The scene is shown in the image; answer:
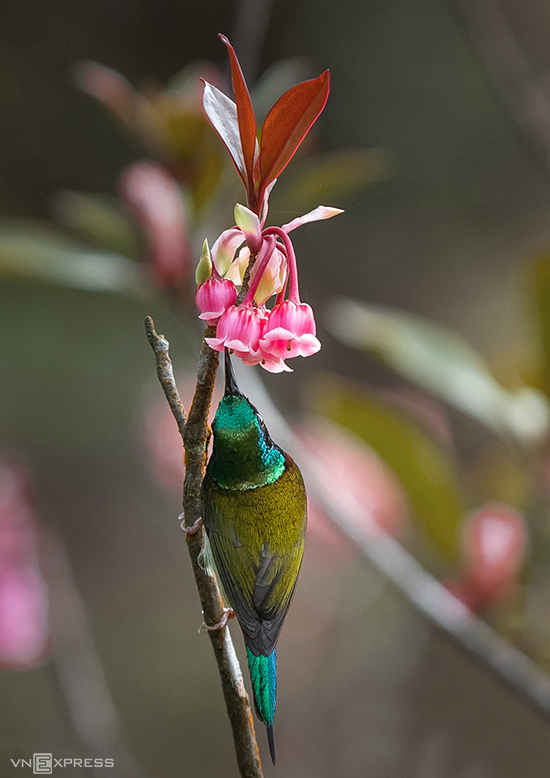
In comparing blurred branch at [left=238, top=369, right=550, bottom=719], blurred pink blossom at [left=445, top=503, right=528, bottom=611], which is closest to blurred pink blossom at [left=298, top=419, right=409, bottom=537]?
blurred pink blossom at [left=445, top=503, right=528, bottom=611]

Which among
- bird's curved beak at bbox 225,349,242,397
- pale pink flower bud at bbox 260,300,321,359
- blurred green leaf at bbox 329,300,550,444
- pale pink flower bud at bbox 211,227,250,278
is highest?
pale pink flower bud at bbox 211,227,250,278

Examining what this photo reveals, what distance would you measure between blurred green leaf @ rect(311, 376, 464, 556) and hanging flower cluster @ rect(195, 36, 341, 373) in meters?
0.48

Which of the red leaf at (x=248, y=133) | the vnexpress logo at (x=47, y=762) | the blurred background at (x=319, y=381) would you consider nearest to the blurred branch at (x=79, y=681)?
the blurred background at (x=319, y=381)

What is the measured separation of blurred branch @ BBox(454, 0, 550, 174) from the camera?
0.84 meters

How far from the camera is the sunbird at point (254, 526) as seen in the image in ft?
0.92

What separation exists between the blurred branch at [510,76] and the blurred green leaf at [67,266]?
1.43ft

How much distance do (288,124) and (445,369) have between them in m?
0.60

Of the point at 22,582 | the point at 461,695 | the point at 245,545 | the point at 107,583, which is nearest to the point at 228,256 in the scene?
the point at 245,545

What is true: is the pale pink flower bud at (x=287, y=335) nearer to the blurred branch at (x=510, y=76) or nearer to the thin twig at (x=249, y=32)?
the thin twig at (x=249, y=32)

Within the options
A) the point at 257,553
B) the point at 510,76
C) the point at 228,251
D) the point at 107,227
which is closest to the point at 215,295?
the point at 228,251

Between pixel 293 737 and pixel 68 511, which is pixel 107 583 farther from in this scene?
pixel 293 737

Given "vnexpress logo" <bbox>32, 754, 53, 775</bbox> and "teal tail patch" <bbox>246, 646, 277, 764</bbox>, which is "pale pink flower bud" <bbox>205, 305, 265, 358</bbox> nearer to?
"teal tail patch" <bbox>246, 646, 277, 764</bbox>

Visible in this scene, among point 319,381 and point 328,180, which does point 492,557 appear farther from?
point 328,180

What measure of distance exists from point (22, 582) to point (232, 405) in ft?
2.84
